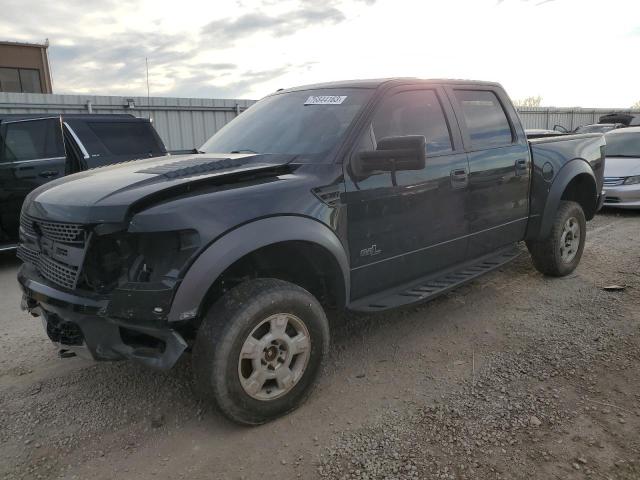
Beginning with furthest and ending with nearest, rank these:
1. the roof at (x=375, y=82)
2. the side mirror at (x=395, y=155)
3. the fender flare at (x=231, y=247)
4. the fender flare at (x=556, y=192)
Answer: the fender flare at (x=556, y=192), the roof at (x=375, y=82), the side mirror at (x=395, y=155), the fender flare at (x=231, y=247)

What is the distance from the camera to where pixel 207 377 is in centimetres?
253

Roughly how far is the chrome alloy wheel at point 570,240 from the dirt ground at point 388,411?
950 millimetres

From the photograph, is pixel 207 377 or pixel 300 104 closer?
pixel 207 377

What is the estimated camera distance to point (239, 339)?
255 cm

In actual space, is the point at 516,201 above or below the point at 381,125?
below

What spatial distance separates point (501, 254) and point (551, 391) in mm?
1766

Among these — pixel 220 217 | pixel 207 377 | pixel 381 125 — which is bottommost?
pixel 207 377

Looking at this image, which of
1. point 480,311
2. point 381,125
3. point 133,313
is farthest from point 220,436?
point 480,311

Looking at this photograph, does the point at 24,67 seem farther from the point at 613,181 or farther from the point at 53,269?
the point at 53,269

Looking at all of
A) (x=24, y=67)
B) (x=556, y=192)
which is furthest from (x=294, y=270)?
(x=24, y=67)

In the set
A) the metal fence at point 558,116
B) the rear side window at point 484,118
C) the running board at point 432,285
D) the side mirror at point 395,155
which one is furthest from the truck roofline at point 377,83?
the metal fence at point 558,116

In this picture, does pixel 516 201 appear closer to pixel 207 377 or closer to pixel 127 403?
pixel 207 377

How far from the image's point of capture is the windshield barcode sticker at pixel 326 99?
3.56 m

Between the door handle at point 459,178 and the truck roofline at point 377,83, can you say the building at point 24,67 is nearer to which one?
the truck roofline at point 377,83
